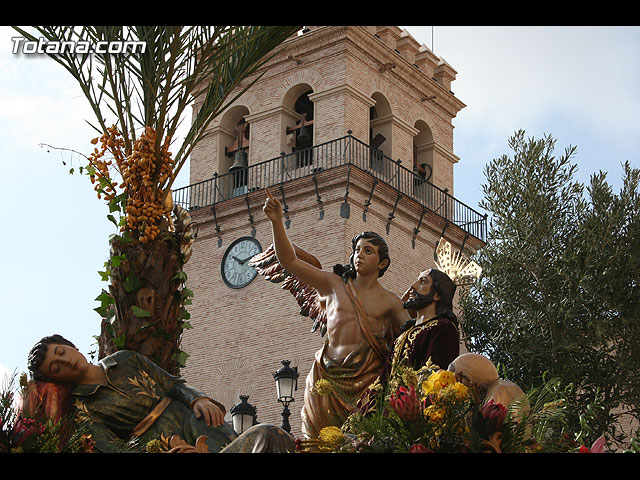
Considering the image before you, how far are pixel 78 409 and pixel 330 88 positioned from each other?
2531cm

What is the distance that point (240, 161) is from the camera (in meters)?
31.0

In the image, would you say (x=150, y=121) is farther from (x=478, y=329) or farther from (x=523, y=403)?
(x=478, y=329)

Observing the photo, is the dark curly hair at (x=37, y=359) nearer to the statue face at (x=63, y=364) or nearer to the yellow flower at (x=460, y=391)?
the statue face at (x=63, y=364)

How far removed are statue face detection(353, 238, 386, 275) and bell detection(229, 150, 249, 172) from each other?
2384cm

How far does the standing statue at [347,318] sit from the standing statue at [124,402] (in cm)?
115

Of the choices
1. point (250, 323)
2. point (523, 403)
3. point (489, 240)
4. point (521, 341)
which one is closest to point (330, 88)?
point (250, 323)

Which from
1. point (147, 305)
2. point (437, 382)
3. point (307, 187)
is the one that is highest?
point (307, 187)

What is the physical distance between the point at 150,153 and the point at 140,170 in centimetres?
13

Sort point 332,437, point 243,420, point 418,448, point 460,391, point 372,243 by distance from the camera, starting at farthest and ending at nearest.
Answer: point 243,420
point 372,243
point 332,437
point 460,391
point 418,448

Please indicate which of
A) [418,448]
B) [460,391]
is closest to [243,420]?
[460,391]

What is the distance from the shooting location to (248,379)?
28.3 metres

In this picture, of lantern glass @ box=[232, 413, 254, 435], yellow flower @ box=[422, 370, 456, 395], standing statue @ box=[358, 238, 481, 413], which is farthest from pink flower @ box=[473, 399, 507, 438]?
lantern glass @ box=[232, 413, 254, 435]

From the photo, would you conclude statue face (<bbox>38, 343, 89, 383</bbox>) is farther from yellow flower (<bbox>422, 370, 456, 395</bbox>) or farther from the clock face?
the clock face

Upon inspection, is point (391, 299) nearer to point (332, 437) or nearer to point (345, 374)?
point (345, 374)
